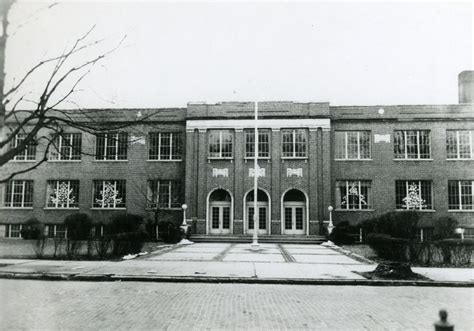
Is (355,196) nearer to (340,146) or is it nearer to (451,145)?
(340,146)

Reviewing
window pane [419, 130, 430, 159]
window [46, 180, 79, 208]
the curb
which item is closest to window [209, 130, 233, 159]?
window [46, 180, 79, 208]

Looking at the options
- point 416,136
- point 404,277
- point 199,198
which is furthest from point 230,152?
point 404,277

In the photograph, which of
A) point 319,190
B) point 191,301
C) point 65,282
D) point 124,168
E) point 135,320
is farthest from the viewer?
point 124,168

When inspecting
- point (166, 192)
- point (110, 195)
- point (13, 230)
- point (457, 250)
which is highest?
point (166, 192)

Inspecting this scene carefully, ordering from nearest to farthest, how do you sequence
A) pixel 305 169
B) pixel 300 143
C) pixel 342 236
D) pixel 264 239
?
1. pixel 342 236
2. pixel 264 239
3. pixel 305 169
4. pixel 300 143

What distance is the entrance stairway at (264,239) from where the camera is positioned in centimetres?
2841

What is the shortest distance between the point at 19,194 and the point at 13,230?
2744 mm

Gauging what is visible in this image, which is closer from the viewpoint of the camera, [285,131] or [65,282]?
[65,282]

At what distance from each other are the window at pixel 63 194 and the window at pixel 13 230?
8.57ft

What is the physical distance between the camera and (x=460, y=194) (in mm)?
31203

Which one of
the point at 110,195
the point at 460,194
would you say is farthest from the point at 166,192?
the point at 460,194

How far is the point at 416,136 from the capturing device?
3189 cm

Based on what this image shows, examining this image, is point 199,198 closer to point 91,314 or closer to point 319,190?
point 319,190

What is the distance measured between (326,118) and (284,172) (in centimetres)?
476
